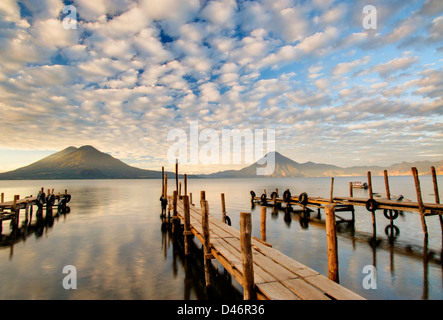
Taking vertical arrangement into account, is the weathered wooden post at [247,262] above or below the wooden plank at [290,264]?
above

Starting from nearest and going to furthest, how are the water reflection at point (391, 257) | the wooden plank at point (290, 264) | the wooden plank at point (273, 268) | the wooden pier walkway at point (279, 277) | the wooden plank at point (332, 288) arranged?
the wooden plank at point (332, 288) → the wooden pier walkway at point (279, 277) → the wooden plank at point (273, 268) → the wooden plank at point (290, 264) → the water reflection at point (391, 257)

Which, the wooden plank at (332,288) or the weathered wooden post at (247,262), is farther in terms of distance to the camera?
the weathered wooden post at (247,262)

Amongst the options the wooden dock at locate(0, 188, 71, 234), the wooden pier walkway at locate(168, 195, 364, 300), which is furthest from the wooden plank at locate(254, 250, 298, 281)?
the wooden dock at locate(0, 188, 71, 234)

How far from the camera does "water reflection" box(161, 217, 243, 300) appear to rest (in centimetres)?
854

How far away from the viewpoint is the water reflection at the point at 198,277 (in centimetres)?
854

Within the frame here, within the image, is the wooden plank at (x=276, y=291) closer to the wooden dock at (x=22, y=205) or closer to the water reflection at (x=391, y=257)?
the water reflection at (x=391, y=257)

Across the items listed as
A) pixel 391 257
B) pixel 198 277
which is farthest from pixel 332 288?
pixel 391 257

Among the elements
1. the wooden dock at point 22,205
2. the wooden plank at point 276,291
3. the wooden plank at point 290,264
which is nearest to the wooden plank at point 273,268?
the wooden plank at point 290,264

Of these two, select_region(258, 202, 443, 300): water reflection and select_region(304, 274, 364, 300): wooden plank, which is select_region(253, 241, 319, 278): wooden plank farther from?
select_region(258, 202, 443, 300): water reflection

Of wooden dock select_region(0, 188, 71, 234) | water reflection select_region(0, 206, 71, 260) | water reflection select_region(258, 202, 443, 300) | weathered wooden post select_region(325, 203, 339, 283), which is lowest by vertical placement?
water reflection select_region(258, 202, 443, 300)
